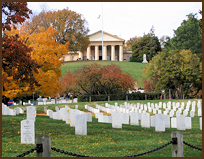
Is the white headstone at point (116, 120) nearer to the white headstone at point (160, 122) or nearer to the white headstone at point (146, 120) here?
the white headstone at point (146, 120)

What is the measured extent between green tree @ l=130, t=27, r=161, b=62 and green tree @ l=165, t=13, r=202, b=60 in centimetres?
1903

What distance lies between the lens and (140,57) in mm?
99188

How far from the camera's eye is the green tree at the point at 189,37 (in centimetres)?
7150

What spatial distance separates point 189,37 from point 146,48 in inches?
1008

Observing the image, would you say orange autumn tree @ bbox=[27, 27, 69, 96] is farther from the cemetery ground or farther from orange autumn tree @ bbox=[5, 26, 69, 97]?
the cemetery ground

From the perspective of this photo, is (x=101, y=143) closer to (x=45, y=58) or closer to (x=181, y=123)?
(x=181, y=123)

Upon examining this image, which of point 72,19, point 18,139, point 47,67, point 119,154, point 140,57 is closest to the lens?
point 119,154

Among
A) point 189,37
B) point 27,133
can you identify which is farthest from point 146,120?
point 189,37

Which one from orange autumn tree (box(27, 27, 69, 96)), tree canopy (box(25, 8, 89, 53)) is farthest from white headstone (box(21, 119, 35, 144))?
tree canopy (box(25, 8, 89, 53))

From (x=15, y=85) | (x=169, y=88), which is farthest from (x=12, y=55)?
(x=169, y=88)

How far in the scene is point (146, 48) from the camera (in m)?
98.0

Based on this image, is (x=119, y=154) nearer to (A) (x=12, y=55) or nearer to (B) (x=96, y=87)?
(A) (x=12, y=55)

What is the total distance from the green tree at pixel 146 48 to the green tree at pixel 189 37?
19.0 metres

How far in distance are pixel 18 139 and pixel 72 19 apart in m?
69.0
